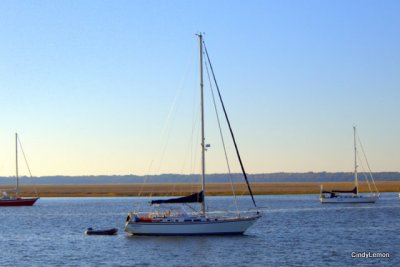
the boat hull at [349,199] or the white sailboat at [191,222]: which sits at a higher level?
the boat hull at [349,199]

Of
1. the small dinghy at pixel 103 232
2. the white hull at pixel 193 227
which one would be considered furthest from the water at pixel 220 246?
the small dinghy at pixel 103 232

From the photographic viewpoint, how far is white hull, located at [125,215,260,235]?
193ft

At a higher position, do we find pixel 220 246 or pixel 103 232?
pixel 103 232

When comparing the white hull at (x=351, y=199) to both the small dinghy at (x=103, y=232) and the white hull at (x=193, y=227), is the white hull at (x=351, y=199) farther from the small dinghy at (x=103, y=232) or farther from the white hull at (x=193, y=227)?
the white hull at (x=193, y=227)

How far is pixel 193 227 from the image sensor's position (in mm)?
58750

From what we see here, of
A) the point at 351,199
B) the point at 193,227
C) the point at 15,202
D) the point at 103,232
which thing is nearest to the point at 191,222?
the point at 193,227

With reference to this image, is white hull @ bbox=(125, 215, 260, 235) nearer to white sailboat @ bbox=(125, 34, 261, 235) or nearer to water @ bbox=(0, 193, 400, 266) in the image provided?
white sailboat @ bbox=(125, 34, 261, 235)

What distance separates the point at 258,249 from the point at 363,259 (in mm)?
8482

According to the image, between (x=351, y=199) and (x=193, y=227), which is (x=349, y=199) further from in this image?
(x=193, y=227)

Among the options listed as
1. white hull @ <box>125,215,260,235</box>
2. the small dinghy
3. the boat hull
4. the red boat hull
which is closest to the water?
white hull @ <box>125,215,260,235</box>

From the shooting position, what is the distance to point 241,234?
6200cm

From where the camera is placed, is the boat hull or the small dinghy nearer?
the small dinghy

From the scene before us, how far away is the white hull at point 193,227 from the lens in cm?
5891

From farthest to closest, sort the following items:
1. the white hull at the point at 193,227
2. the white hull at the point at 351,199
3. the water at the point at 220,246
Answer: the white hull at the point at 351,199, the white hull at the point at 193,227, the water at the point at 220,246
